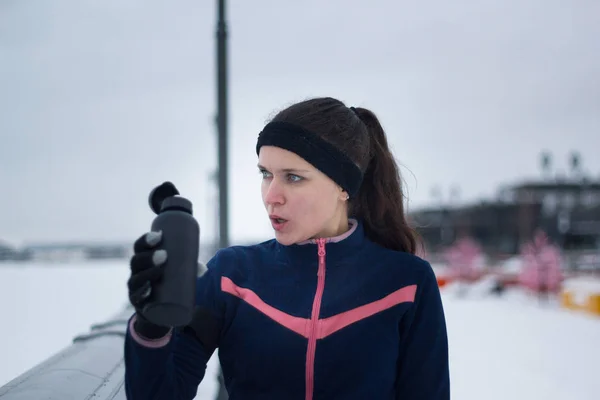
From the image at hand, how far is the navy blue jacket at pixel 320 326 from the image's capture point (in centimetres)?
169

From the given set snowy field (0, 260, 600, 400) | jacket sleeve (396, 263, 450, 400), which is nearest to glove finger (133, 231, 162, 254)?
jacket sleeve (396, 263, 450, 400)

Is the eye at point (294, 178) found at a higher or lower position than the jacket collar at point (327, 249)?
higher

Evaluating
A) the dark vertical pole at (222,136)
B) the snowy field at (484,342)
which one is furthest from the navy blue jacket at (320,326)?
the dark vertical pole at (222,136)

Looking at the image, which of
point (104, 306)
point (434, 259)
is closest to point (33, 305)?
point (104, 306)

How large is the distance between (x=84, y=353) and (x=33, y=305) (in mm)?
8387

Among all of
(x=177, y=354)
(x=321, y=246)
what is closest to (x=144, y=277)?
(x=177, y=354)

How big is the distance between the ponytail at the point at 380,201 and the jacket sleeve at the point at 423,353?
0.25 metres

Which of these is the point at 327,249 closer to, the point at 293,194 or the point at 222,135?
the point at 293,194

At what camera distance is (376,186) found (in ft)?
6.77

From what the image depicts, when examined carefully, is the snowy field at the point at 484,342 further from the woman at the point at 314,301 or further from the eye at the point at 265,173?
the eye at the point at 265,173

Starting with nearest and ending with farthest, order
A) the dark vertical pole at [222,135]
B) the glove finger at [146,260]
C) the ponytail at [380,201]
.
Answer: the glove finger at [146,260] → the ponytail at [380,201] → the dark vertical pole at [222,135]

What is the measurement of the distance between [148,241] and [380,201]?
1056mm

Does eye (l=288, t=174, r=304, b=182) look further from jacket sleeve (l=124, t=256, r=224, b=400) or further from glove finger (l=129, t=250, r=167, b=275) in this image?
glove finger (l=129, t=250, r=167, b=275)

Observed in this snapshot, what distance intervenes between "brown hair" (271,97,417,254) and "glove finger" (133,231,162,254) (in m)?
0.84
